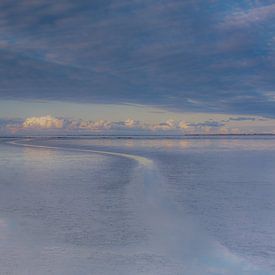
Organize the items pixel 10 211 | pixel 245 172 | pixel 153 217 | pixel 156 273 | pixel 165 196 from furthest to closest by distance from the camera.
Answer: pixel 245 172 → pixel 165 196 → pixel 10 211 → pixel 153 217 → pixel 156 273

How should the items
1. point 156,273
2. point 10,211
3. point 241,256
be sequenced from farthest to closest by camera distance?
point 10,211 → point 241,256 → point 156,273

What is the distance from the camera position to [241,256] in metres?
5.86

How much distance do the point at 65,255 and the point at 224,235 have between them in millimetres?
2405

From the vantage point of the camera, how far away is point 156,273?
17.0 feet

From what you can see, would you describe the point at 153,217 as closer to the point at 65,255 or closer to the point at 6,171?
the point at 65,255

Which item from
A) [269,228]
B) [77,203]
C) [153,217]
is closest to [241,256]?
[269,228]

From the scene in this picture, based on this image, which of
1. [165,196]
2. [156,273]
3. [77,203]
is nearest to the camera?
[156,273]

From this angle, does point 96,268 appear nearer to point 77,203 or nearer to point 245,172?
point 77,203

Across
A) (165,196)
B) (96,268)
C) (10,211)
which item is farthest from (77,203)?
(96,268)

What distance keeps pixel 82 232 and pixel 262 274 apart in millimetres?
2906

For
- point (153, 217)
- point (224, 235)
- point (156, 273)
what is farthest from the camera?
point (153, 217)

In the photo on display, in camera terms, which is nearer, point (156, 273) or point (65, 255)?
point (156, 273)

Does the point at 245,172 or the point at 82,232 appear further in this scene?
the point at 245,172

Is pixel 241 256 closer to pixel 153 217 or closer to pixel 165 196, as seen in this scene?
pixel 153 217
